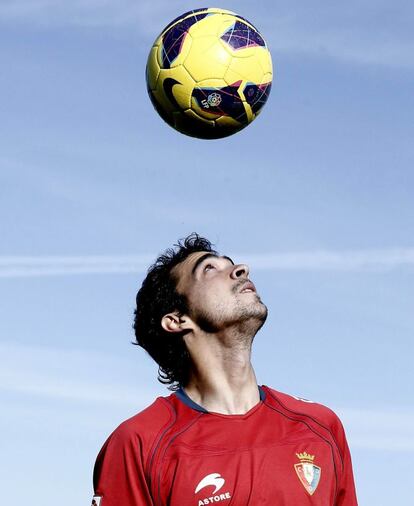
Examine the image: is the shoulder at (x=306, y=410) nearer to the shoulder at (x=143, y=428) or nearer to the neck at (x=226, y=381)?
the neck at (x=226, y=381)

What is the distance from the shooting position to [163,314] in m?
7.89

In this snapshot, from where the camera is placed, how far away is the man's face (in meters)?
7.19

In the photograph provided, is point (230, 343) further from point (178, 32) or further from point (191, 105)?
point (178, 32)

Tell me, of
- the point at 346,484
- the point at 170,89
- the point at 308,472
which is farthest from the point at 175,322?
the point at 170,89

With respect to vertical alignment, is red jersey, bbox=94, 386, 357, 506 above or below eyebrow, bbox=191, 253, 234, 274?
below

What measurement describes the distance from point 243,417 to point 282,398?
48 centimetres

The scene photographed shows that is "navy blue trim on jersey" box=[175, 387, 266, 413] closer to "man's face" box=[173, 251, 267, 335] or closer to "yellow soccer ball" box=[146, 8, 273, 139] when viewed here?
"man's face" box=[173, 251, 267, 335]

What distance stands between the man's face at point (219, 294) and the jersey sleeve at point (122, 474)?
1.16 m

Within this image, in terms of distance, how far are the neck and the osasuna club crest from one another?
1.97 feet

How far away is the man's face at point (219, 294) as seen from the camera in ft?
23.6

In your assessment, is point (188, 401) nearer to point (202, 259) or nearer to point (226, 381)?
point (226, 381)

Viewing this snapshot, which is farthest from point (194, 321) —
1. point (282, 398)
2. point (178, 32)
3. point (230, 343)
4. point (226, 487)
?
point (178, 32)

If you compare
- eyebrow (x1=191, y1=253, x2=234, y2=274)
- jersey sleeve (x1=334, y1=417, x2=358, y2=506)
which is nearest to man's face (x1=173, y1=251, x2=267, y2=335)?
eyebrow (x1=191, y1=253, x2=234, y2=274)

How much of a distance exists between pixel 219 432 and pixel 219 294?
111 cm
